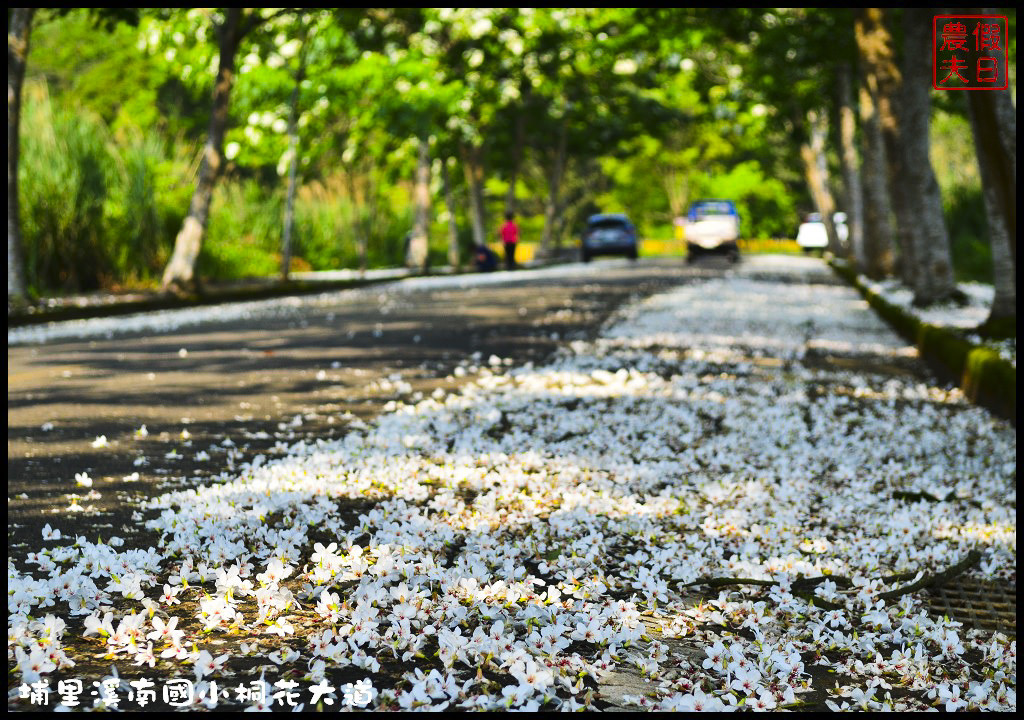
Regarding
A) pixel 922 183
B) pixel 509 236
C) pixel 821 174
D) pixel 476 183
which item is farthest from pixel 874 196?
pixel 821 174

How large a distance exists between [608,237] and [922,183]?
1055 inches

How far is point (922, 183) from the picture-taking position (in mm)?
15312

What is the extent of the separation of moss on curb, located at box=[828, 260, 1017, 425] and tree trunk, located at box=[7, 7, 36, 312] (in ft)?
38.7

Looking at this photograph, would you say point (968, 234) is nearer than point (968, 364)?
No

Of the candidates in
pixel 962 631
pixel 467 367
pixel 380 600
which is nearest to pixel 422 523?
pixel 380 600

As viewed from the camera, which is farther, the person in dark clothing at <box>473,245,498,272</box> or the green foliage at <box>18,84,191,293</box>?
the person in dark clothing at <box>473,245,498,272</box>

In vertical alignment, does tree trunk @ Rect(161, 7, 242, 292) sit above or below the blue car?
above

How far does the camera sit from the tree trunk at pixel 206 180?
65.0 ft

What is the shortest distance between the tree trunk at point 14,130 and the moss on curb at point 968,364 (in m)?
11.8

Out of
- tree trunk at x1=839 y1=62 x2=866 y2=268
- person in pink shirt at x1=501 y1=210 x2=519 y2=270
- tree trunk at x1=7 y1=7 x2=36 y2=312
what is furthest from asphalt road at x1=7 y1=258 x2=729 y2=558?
person in pink shirt at x1=501 y1=210 x2=519 y2=270

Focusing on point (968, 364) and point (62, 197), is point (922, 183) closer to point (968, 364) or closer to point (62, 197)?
point (968, 364)

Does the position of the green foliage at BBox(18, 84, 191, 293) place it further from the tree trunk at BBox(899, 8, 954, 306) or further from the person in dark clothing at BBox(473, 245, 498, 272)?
the tree trunk at BBox(899, 8, 954, 306)

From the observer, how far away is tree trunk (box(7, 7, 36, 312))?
643 inches

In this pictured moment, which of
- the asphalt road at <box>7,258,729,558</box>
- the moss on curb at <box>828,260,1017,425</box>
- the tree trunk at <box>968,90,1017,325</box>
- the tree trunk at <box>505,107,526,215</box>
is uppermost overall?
the tree trunk at <box>505,107,526,215</box>
